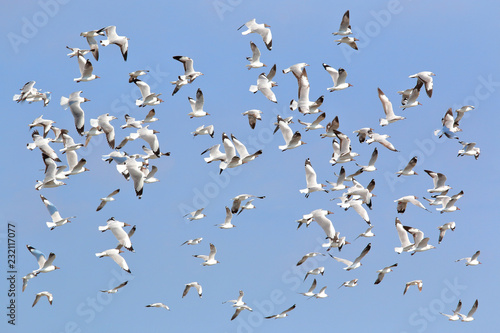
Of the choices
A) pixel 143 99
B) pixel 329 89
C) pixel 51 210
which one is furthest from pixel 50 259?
pixel 329 89

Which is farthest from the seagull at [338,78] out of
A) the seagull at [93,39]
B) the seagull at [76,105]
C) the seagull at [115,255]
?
the seagull at [115,255]

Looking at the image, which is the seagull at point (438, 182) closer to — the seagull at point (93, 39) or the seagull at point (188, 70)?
the seagull at point (188, 70)

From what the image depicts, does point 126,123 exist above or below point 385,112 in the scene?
above

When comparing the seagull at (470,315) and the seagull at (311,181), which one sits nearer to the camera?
the seagull at (311,181)

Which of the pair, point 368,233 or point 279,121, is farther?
point 368,233

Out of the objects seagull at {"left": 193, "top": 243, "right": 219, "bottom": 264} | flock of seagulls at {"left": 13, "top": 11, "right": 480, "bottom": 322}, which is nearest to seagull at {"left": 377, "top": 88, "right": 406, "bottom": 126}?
flock of seagulls at {"left": 13, "top": 11, "right": 480, "bottom": 322}

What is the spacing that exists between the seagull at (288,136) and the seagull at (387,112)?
3.96 metres

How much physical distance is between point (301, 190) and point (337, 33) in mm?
5597

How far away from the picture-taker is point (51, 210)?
34656 mm

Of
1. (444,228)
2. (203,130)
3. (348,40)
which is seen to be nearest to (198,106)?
(203,130)

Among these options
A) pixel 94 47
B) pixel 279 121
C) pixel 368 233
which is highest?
pixel 94 47

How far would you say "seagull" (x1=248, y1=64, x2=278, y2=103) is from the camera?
3547cm

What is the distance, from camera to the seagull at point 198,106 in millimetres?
36281

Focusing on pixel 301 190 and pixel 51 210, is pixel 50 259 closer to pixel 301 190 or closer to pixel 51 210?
pixel 51 210
